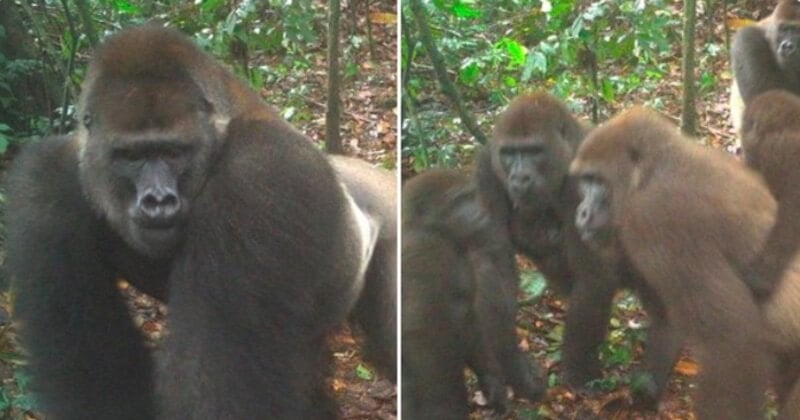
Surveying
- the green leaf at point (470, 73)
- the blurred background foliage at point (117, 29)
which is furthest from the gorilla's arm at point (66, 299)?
the green leaf at point (470, 73)

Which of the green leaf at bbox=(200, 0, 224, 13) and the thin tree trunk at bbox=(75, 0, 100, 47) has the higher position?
the green leaf at bbox=(200, 0, 224, 13)

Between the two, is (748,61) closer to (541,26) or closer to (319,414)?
(541,26)

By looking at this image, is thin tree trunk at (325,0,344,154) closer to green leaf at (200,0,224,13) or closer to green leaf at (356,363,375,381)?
green leaf at (200,0,224,13)

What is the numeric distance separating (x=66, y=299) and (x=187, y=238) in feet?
1.25

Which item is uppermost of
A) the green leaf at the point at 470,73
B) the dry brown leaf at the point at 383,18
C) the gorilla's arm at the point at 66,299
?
the dry brown leaf at the point at 383,18

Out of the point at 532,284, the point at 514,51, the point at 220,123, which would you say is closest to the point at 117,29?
the point at 220,123

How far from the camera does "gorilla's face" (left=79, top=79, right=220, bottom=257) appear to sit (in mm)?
1726

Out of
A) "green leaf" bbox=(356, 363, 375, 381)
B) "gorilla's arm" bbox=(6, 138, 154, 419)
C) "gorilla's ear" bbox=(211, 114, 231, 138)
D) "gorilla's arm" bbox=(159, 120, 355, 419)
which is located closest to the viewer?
"gorilla's arm" bbox=(159, 120, 355, 419)

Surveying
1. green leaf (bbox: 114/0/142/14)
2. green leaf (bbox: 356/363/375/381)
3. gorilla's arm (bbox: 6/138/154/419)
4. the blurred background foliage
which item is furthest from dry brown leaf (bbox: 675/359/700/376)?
green leaf (bbox: 114/0/142/14)

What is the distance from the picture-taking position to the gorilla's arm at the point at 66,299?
1933mm

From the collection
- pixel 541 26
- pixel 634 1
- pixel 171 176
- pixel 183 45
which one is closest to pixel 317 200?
pixel 171 176

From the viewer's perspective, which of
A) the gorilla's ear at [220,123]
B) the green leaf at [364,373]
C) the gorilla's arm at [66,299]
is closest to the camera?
the gorilla's ear at [220,123]

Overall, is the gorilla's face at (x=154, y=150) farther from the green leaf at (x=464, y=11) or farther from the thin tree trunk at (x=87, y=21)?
the green leaf at (x=464, y=11)

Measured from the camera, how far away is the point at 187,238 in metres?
1.72
